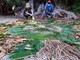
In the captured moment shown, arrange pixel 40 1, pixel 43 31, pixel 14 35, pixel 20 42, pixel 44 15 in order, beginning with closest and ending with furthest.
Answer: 1. pixel 20 42
2. pixel 14 35
3. pixel 43 31
4. pixel 44 15
5. pixel 40 1

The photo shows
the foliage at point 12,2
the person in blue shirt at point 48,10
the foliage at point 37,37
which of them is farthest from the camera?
the foliage at point 12,2

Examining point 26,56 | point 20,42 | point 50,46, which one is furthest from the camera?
point 20,42

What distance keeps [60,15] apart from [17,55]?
7.87m

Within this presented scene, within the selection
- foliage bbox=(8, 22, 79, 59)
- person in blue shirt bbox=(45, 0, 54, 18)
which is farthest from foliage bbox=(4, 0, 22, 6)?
foliage bbox=(8, 22, 79, 59)

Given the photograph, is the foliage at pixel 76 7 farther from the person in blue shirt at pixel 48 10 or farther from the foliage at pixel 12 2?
the foliage at pixel 12 2

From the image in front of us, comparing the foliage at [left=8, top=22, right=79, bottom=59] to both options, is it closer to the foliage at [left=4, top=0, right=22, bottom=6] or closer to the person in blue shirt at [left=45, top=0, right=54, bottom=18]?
the person in blue shirt at [left=45, top=0, right=54, bottom=18]

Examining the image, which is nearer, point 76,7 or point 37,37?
point 37,37

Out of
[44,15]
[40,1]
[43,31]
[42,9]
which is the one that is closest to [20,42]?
[43,31]

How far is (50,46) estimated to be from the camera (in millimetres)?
4902

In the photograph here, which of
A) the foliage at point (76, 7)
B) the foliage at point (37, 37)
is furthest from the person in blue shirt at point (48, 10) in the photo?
the foliage at point (37, 37)

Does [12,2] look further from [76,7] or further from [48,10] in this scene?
[76,7]

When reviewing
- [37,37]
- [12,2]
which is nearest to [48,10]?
[12,2]

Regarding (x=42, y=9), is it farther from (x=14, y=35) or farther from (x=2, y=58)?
(x=2, y=58)

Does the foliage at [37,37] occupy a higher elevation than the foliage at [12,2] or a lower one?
lower
